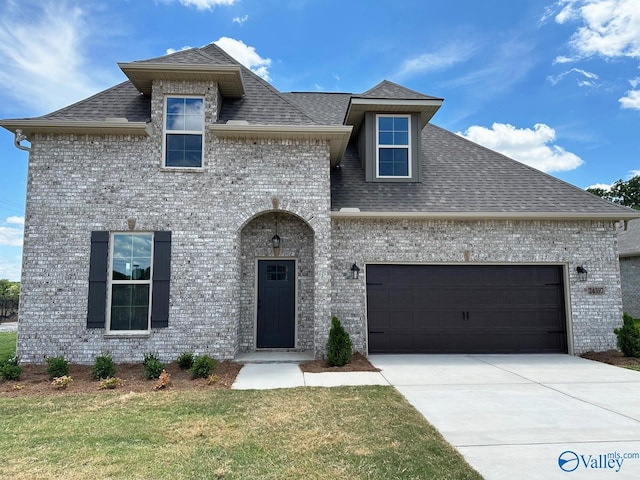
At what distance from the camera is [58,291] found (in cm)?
789

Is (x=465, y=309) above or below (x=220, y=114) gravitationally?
below

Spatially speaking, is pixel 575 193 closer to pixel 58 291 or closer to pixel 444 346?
pixel 444 346

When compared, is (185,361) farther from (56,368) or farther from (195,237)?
(195,237)

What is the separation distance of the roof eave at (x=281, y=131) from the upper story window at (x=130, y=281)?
269 centimetres

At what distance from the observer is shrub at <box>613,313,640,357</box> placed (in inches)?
339

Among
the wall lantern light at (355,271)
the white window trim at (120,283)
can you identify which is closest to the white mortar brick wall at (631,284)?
the wall lantern light at (355,271)

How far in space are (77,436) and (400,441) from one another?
3438 millimetres

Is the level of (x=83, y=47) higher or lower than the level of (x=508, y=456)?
higher

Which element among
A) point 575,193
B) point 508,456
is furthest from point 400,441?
point 575,193

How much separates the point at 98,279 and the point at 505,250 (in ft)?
29.3

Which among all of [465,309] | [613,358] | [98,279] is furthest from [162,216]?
[613,358]

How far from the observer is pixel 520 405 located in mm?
5336

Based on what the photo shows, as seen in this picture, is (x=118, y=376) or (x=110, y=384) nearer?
(x=110, y=384)

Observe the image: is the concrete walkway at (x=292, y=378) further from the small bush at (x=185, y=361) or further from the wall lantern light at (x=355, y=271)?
the wall lantern light at (x=355, y=271)
